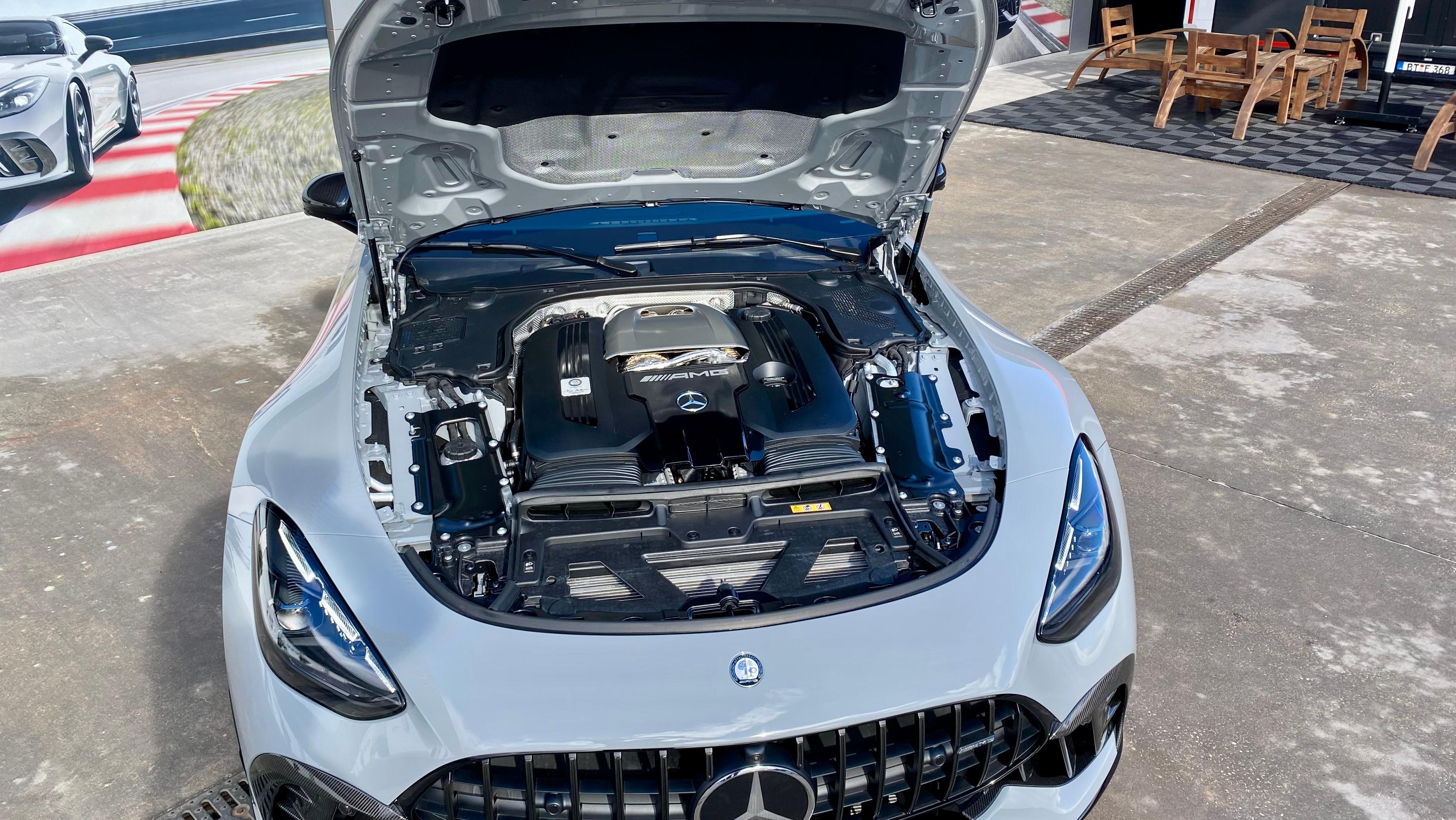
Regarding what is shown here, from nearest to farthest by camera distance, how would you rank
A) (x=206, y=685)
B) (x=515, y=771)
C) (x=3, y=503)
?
1. (x=515, y=771)
2. (x=206, y=685)
3. (x=3, y=503)

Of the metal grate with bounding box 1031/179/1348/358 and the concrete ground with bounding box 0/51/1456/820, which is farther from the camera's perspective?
the metal grate with bounding box 1031/179/1348/358

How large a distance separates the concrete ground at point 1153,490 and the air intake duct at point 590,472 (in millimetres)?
1044

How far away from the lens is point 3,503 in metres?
3.42

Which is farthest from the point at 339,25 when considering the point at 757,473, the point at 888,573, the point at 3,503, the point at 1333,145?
the point at 1333,145

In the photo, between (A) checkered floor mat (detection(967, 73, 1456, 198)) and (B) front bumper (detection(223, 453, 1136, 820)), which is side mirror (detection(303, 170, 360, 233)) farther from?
(A) checkered floor mat (detection(967, 73, 1456, 198))

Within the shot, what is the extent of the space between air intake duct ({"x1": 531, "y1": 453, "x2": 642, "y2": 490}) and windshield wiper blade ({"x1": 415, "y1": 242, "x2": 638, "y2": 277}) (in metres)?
0.74

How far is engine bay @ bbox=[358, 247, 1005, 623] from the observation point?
6.57 ft

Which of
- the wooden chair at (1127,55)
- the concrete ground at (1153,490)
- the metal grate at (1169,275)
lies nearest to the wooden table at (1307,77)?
the wooden chair at (1127,55)

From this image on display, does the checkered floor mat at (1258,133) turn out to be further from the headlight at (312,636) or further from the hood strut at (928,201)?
the headlight at (312,636)

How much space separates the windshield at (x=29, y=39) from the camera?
17.1 ft

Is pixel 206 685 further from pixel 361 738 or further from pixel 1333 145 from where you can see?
pixel 1333 145

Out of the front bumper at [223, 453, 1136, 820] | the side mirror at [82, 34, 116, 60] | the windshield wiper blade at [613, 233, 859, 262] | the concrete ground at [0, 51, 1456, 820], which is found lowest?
the concrete ground at [0, 51, 1456, 820]

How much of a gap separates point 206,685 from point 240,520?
811 millimetres

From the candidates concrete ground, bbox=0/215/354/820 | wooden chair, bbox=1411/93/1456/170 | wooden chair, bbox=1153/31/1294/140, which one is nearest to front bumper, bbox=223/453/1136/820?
concrete ground, bbox=0/215/354/820
